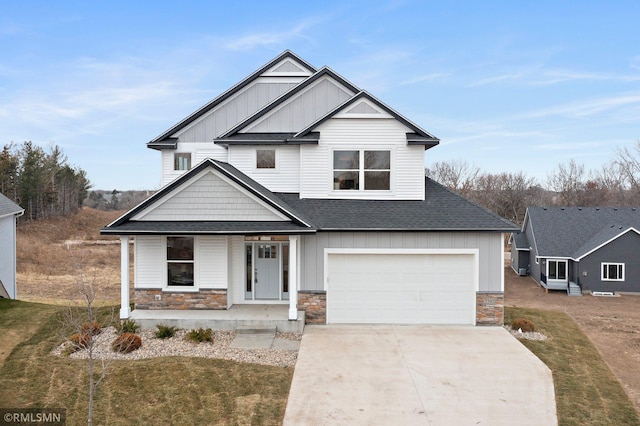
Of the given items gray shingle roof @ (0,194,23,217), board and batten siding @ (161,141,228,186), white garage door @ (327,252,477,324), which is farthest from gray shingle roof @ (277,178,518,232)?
gray shingle roof @ (0,194,23,217)

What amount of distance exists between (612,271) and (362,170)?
21.9 metres

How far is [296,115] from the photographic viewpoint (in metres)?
15.0

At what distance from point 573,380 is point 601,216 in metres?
26.5

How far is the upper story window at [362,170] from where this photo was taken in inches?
548

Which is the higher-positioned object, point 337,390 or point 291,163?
point 291,163

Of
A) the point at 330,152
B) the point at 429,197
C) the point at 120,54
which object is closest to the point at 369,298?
the point at 429,197

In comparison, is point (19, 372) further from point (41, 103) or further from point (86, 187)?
point (86, 187)

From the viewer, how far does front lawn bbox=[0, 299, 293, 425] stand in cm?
700

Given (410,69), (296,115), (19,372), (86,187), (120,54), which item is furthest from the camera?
(86,187)

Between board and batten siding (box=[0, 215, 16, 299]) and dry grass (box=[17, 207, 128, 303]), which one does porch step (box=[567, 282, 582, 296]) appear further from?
board and batten siding (box=[0, 215, 16, 299])

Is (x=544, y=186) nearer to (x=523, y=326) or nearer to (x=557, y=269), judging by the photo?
(x=557, y=269)

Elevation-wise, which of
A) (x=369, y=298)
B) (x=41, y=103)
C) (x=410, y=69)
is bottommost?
(x=369, y=298)

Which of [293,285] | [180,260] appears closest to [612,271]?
[293,285]

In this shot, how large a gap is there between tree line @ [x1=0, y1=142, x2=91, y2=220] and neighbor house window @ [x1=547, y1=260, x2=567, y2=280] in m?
51.9
